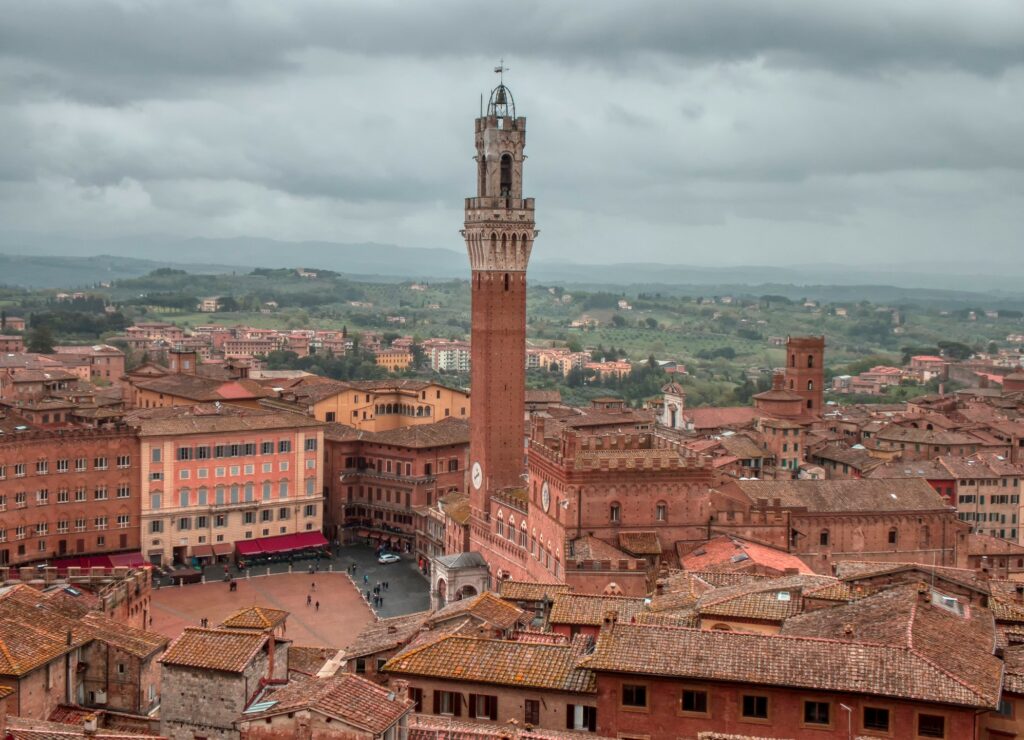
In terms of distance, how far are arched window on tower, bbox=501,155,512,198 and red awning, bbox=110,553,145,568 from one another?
1220 inches

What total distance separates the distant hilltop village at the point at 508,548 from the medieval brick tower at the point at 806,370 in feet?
1.31

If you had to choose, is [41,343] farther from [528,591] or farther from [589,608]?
[589,608]

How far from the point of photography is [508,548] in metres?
69.2

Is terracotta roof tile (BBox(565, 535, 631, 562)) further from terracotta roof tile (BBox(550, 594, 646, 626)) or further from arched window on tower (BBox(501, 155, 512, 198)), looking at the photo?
arched window on tower (BBox(501, 155, 512, 198))

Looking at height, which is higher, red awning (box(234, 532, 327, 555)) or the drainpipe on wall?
the drainpipe on wall

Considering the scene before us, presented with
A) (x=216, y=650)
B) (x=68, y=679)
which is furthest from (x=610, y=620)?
(x=68, y=679)

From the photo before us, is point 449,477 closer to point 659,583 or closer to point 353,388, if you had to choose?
point 353,388

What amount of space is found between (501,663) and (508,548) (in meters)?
40.4

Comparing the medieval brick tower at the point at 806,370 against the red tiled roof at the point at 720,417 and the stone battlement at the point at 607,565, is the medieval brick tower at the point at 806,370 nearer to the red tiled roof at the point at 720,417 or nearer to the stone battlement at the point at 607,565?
the red tiled roof at the point at 720,417

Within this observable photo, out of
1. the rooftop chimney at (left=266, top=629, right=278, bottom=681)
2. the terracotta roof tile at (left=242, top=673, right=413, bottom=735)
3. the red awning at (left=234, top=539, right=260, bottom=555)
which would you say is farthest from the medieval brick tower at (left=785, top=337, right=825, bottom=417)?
the terracotta roof tile at (left=242, top=673, right=413, bottom=735)

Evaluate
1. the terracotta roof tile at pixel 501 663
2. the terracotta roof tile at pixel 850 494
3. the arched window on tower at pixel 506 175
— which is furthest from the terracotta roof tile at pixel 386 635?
the arched window on tower at pixel 506 175

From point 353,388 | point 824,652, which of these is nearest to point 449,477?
point 353,388

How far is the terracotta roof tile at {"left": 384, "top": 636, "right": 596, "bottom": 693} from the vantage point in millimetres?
28109

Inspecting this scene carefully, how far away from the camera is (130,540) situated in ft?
267
